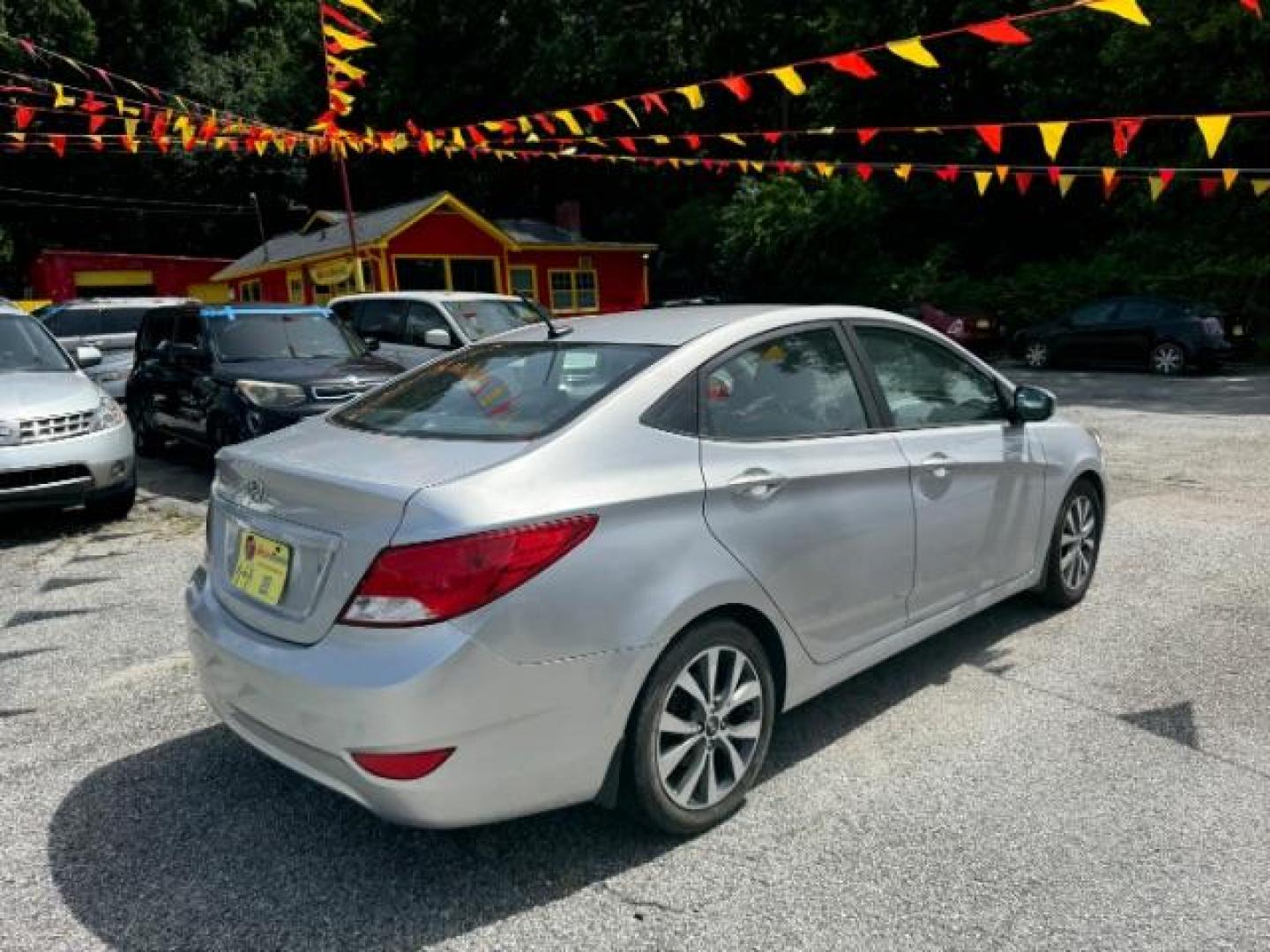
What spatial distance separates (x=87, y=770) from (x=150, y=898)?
965mm

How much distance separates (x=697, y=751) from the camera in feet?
9.19

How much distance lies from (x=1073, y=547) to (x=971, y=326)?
59.9ft

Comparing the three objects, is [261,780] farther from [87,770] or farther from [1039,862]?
[1039,862]

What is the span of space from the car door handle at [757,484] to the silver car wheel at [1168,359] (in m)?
15.8

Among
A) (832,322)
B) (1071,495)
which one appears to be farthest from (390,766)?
(1071,495)

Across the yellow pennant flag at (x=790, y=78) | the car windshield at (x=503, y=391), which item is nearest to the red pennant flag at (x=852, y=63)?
the yellow pennant flag at (x=790, y=78)

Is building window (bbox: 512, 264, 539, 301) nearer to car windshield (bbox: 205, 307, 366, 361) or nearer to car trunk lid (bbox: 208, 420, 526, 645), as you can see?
car windshield (bbox: 205, 307, 366, 361)

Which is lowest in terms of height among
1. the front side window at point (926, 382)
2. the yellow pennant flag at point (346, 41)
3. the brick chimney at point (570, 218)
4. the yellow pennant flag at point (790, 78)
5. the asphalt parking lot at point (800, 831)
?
the asphalt parking lot at point (800, 831)

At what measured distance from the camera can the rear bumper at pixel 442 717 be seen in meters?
2.28

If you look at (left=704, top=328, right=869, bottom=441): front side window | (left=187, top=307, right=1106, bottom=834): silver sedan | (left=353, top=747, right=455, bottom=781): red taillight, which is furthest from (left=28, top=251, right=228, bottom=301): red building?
(left=353, top=747, right=455, bottom=781): red taillight

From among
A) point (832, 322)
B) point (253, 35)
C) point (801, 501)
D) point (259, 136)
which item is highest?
point (253, 35)

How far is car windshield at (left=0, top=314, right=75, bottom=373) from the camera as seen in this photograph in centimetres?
725

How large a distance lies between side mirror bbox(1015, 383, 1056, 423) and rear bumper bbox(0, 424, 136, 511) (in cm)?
604

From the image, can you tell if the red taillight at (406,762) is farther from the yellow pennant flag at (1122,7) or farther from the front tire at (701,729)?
the yellow pennant flag at (1122,7)
